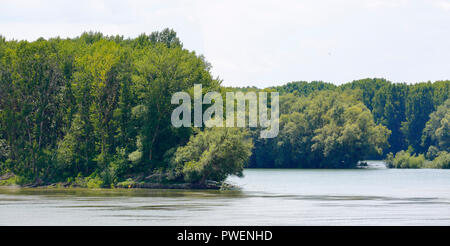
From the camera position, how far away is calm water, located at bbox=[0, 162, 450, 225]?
44.3 m

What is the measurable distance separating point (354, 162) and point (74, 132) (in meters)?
64.2

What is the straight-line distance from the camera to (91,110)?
7938 centimetres

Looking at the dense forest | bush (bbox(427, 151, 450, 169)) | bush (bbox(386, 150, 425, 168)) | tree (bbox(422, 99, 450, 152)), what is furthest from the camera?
tree (bbox(422, 99, 450, 152))

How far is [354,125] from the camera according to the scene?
131 m

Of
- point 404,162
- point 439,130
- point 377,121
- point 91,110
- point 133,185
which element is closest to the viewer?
point 133,185

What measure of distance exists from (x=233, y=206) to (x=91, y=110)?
100ft

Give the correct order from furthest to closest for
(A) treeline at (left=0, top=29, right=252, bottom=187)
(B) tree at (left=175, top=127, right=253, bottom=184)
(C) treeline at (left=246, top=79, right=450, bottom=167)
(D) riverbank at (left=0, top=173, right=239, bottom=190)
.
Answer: (C) treeline at (left=246, top=79, right=450, bottom=167) < (A) treeline at (left=0, top=29, right=252, bottom=187) < (D) riverbank at (left=0, top=173, right=239, bottom=190) < (B) tree at (left=175, top=127, right=253, bottom=184)

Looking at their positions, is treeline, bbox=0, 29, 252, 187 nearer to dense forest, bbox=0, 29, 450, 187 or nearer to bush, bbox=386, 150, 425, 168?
dense forest, bbox=0, 29, 450, 187

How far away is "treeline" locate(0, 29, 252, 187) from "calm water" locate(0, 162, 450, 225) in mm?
6166

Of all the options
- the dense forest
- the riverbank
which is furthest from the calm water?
the dense forest

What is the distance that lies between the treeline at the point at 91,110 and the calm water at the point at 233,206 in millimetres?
6166

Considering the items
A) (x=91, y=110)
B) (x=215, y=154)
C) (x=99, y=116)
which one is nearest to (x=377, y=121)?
(x=99, y=116)

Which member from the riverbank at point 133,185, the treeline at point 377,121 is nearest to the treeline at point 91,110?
the riverbank at point 133,185

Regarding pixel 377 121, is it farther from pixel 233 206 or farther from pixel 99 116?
pixel 233 206
